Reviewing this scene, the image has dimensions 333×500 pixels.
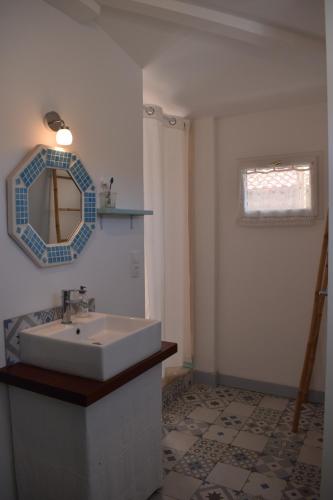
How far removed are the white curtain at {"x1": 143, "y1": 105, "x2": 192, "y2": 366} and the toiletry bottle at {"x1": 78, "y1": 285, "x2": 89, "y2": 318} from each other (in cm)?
99

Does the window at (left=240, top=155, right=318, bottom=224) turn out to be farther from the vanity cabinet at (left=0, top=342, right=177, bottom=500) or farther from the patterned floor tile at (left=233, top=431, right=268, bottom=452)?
the vanity cabinet at (left=0, top=342, right=177, bottom=500)

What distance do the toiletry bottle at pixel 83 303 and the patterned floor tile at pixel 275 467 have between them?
1349mm

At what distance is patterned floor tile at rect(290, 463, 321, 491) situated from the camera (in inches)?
82.3

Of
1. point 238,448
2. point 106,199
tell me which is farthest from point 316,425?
point 106,199

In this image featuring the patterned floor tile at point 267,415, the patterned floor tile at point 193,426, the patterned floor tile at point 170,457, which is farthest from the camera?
the patterned floor tile at point 267,415

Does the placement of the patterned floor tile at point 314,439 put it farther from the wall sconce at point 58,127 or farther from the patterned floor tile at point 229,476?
the wall sconce at point 58,127

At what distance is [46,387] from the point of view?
1.48 metres

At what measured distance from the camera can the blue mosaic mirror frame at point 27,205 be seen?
5.23ft

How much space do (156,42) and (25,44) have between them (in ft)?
2.56

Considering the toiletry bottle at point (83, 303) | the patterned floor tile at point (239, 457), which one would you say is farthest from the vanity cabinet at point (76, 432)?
the patterned floor tile at point (239, 457)

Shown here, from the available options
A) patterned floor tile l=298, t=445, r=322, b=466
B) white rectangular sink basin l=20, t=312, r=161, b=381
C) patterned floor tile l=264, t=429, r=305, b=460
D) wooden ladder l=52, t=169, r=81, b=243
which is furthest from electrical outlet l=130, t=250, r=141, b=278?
patterned floor tile l=298, t=445, r=322, b=466

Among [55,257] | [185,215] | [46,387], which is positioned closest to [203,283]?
[185,215]

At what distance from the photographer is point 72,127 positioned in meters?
1.92

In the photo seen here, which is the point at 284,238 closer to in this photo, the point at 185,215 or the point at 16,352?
the point at 185,215
